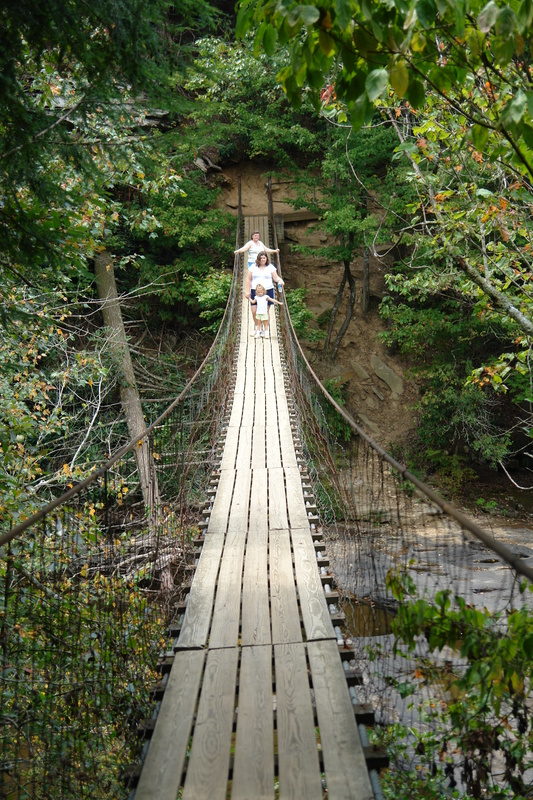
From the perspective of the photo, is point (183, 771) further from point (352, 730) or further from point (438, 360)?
point (438, 360)

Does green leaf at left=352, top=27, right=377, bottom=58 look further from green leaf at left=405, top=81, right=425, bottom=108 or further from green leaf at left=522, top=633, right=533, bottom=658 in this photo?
green leaf at left=522, top=633, right=533, bottom=658

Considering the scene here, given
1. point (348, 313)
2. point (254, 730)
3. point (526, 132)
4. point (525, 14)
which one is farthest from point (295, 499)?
point (348, 313)

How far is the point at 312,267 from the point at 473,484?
16.3 ft

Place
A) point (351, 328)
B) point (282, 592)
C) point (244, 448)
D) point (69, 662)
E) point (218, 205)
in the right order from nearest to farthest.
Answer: point (282, 592)
point (69, 662)
point (244, 448)
point (351, 328)
point (218, 205)

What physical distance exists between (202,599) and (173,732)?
0.77m

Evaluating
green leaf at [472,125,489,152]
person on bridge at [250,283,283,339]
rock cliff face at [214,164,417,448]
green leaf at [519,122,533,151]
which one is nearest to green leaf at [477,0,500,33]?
green leaf at [519,122,533,151]

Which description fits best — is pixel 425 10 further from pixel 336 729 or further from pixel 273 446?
pixel 273 446

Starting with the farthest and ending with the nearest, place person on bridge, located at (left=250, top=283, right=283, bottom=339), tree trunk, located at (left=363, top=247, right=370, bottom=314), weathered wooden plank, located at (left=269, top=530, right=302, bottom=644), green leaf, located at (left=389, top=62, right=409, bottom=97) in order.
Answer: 1. tree trunk, located at (left=363, top=247, right=370, bottom=314)
2. person on bridge, located at (left=250, top=283, right=283, bottom=339)
3. weathered wooden plank, located at (left=269, top=530, right=302, bottom=644)
4. green leaf, located at (left=389, top=62, right=409, bottom=97)

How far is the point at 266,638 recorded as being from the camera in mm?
2180

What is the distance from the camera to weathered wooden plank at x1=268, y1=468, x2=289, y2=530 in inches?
127

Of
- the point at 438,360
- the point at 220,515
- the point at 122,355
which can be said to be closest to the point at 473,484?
the point at 438,360

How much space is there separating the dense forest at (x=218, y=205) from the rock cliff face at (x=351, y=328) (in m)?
0.20

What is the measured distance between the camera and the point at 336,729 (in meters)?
1.71

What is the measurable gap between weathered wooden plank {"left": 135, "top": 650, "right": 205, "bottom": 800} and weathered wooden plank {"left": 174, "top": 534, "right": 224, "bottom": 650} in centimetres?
7
